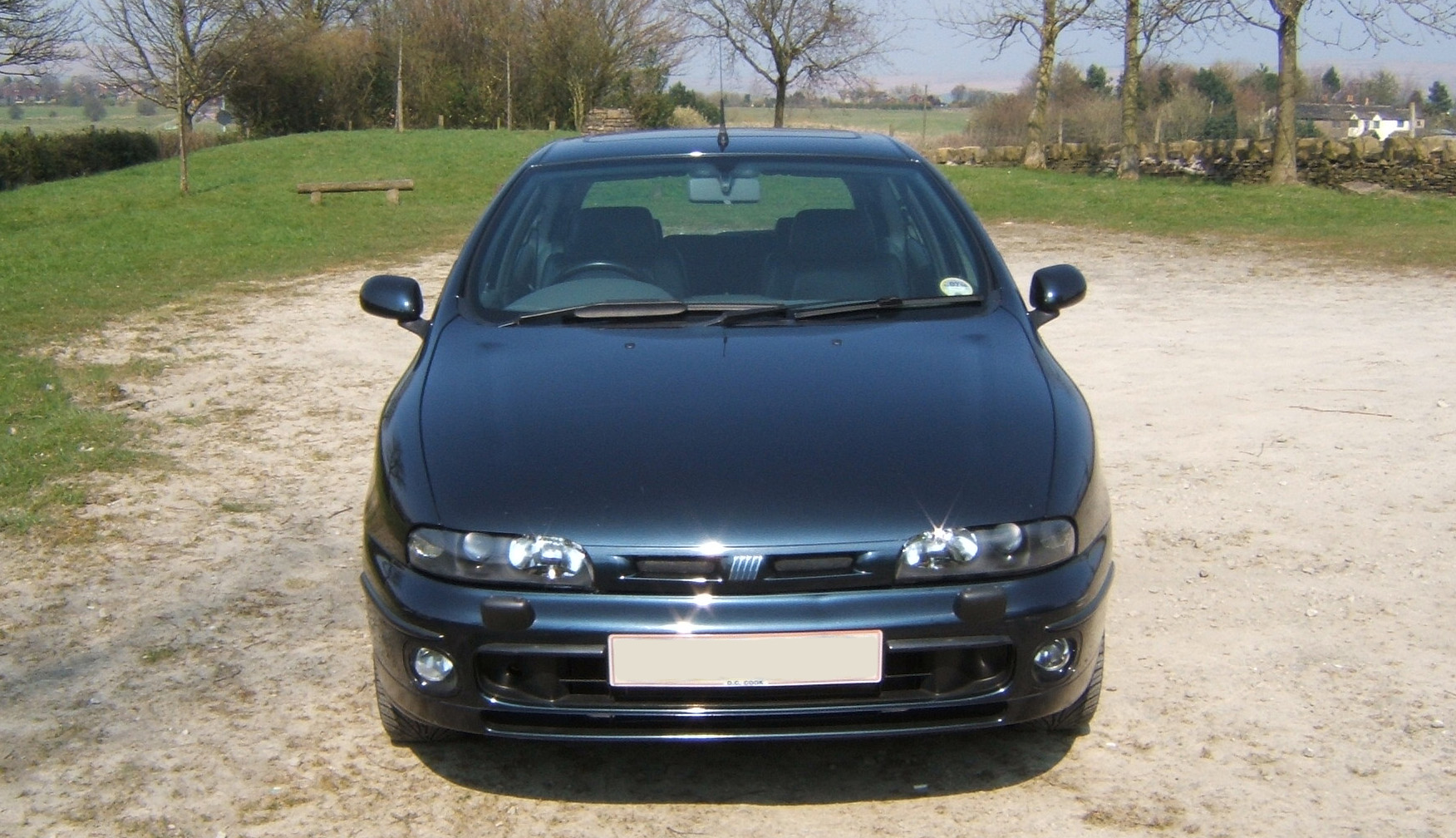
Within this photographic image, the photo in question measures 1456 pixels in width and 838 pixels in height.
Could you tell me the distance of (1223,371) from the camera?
25.3ft

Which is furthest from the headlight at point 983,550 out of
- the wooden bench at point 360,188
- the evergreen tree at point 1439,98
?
the evergreen tree at point 1439,98

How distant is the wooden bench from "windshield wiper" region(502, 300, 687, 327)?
1788cm

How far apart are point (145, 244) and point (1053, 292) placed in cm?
1364

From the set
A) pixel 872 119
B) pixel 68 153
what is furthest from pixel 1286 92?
pixel 68 153

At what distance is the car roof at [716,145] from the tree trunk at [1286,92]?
71.2ft

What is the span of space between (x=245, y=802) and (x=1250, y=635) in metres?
2.72

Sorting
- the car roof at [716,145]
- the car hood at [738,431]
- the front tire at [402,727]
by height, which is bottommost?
the front tire at [402,727]

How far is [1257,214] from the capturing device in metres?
18.0

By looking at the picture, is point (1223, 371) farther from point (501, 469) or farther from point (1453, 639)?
point (501, 469)

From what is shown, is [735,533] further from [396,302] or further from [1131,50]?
[1131,50]

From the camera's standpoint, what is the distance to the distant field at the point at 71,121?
128 feet

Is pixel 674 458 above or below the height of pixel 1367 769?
above

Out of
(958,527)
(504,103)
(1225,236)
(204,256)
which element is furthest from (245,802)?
(504,103)

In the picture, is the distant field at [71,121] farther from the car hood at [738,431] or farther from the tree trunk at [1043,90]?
the car hood at [738,431]
